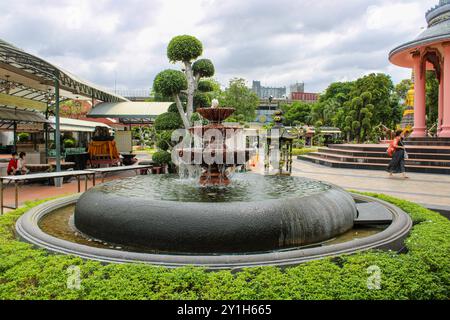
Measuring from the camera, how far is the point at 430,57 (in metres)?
22.3

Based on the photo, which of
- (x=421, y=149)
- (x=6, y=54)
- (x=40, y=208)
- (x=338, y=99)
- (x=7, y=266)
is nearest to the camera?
(x=7, y=266)

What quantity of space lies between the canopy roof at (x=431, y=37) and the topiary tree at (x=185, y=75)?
36.6 feet

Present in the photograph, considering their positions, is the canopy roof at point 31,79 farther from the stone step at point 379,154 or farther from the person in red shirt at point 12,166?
the stone step at point 379,154

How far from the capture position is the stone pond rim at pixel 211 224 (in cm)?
432

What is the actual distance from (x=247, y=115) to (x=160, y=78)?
111 ft

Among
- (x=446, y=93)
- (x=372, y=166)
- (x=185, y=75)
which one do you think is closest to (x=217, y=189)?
(x=185, y=75)

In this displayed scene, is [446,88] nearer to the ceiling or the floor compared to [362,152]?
nearer to the ceiling

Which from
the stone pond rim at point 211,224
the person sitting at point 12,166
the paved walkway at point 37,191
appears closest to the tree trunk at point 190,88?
the paved walkway at point 37,191

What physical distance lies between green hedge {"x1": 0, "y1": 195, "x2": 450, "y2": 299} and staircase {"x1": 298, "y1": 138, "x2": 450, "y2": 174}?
13.6m

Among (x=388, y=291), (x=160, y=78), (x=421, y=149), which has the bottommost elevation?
(x=388, y=291)

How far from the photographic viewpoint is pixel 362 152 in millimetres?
18438

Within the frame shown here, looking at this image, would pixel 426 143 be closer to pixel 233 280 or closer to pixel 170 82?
pixel 170 82

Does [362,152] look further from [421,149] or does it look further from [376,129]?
[376,129]

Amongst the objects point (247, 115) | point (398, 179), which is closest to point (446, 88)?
point (398, 179)
